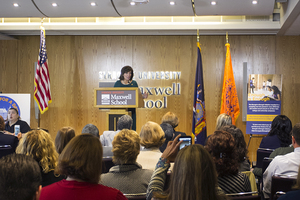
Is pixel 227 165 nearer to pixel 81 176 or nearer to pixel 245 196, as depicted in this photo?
pixel 245 196

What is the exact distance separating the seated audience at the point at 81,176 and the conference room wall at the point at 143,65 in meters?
6.13

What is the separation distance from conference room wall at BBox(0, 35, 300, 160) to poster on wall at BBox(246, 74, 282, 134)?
1.07 ft

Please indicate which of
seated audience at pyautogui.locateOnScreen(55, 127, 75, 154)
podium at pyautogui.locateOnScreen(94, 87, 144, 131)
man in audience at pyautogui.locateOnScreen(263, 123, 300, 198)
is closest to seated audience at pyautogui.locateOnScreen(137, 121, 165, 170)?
seated audience at pyautogui.locateOnScreen(55, 127, 75, 154)

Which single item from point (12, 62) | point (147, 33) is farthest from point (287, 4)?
point (12, 62)

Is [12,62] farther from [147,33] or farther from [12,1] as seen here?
[147,33]

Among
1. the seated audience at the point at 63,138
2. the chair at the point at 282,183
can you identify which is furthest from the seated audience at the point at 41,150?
the chair at the point at 282,183

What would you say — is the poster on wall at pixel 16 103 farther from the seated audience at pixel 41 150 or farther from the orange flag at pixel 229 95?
the seated audience at pixel 41 150

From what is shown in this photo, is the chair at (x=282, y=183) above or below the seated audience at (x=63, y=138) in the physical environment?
below

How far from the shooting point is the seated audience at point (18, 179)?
1.16m

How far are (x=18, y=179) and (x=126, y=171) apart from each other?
1.09m

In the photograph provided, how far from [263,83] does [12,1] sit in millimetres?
5606

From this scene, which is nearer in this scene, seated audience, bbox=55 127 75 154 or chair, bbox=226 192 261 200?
chair, bbox=226 192 261 200

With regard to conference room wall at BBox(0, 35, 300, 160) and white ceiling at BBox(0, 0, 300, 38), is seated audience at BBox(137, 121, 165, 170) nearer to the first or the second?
white ceiling at BBox(0, 0, 300, 38)

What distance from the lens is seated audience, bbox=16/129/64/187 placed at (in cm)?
241
